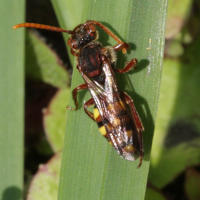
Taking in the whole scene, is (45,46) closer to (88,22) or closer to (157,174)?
(88,22)

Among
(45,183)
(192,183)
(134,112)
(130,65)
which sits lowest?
(45,183)

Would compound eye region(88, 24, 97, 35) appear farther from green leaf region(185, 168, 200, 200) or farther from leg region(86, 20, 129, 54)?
green leaf region(185, 168, 200, 200)

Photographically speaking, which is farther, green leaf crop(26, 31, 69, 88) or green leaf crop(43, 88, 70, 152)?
green leaf crop(26, 31, 69, 88)

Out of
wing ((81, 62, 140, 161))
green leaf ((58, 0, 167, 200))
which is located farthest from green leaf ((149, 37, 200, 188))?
wing ((81, 62, 140, 161))

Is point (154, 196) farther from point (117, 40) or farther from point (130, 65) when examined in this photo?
point (117, 40)

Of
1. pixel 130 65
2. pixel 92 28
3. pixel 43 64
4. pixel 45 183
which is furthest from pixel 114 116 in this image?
pixel 43 64

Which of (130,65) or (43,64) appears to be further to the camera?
(43,64)
